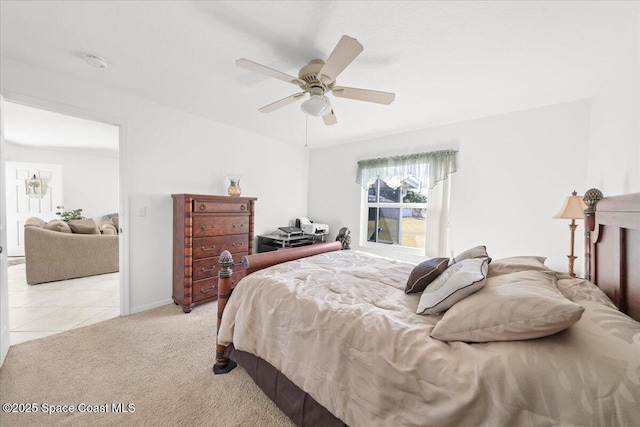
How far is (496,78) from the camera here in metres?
1.97

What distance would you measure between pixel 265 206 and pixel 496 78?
10.6 feet

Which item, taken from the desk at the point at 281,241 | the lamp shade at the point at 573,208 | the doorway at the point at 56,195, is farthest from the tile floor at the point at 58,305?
the lamp shade at the point at 573,208

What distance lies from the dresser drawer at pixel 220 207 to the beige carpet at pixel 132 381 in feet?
4.11

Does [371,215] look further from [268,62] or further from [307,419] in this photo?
[307,419]

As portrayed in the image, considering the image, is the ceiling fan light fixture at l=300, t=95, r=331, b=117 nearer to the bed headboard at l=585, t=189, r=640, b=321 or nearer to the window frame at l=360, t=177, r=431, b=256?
the bed headboard at l=585, t=189, r=640, b=321

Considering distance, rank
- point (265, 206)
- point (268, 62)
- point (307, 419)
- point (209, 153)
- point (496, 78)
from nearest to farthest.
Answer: point (307, 419) < point (268, 62) < point (496, 78) < point (209, 153) < point (265, 206)

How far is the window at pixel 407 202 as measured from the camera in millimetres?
3094

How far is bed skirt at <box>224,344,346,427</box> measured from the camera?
3.70 ft

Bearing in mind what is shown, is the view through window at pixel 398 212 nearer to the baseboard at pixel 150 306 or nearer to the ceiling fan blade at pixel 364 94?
the ceiling fan blade at pixel 364 94

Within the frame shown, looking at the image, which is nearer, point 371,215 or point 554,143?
point 554,143

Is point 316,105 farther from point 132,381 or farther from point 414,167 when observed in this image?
point 132,381

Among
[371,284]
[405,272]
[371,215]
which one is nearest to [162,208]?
[371,284]

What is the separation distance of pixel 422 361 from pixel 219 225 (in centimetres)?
258

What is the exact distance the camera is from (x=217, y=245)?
2.83 meters
